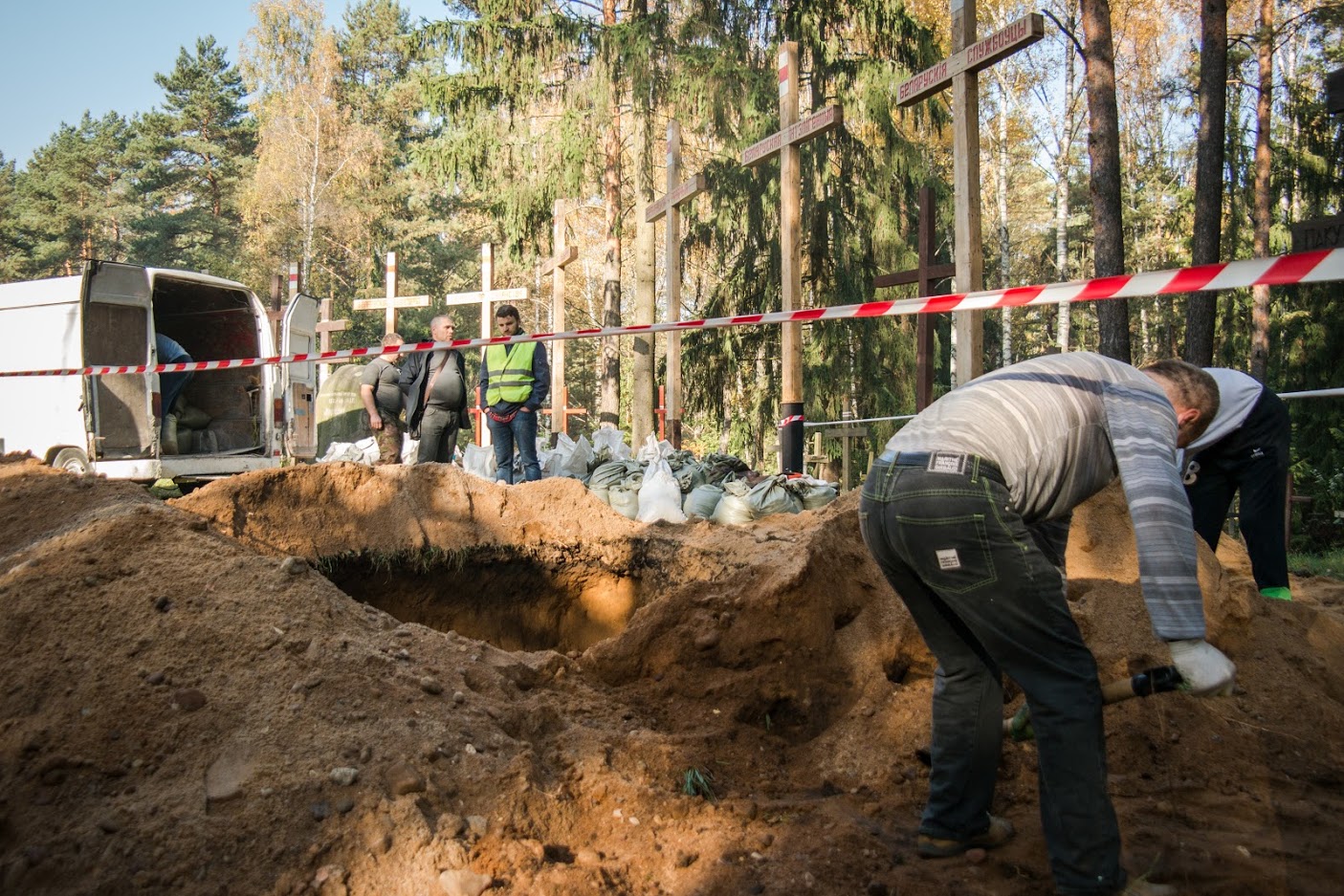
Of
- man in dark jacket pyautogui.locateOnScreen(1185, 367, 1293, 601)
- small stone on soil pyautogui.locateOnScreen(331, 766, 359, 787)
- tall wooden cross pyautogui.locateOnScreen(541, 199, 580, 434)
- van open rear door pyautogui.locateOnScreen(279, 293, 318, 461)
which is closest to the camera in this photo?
small stone on soil pyautogui.locateOnScreen(331, 766, 359, 787)

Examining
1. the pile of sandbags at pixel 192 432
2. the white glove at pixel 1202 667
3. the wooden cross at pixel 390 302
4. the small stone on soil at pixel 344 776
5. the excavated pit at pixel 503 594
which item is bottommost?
the excavated pit at pixel 503 594

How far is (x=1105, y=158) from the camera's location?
9125 millimetres

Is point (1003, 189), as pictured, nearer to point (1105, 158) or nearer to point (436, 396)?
point (1105, 158)

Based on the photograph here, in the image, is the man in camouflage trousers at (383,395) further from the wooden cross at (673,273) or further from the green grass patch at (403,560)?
the wooden cross at (673,273)

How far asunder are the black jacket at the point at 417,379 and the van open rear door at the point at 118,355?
9.44 feet

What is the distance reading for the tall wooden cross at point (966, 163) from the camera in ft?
21.0

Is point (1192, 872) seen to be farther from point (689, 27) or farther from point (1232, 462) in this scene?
Answer: point (689, 27)

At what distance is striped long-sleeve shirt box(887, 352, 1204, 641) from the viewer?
2.41 meters

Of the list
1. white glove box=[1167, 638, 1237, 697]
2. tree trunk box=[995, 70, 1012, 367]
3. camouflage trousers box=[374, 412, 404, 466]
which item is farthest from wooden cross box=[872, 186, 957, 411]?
tree trunk box=[995, 70, 1012, 367]

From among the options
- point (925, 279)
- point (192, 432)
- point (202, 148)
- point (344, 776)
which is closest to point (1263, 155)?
point (925, 279)

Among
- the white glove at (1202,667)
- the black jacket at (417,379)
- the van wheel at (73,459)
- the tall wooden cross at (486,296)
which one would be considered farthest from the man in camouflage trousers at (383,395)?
the white glove at (1202,667)

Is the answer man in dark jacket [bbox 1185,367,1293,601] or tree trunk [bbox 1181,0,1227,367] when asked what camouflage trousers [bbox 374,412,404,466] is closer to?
man in dark jacket [bbox 1185,367,1293,601]

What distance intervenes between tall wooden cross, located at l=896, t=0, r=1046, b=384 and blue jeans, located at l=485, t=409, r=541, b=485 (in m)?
3.61

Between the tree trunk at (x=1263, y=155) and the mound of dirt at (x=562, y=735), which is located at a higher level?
the tree trunk at (x=1263, y=155)
